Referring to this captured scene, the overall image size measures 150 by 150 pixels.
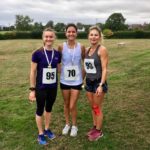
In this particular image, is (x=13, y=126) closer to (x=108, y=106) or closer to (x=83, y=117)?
(x=83, y=117)

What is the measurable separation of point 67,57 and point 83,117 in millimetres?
2026

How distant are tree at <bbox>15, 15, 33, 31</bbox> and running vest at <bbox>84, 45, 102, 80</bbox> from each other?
83620mm

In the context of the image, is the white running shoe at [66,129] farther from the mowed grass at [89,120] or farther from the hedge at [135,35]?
the hedge at [135,35]

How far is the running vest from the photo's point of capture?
550cm

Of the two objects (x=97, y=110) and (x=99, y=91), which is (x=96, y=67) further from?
(x=97, y=110)

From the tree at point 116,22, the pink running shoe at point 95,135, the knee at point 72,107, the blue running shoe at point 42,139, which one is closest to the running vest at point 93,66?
the knee at point 72,107

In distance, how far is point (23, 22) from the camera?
294 feet

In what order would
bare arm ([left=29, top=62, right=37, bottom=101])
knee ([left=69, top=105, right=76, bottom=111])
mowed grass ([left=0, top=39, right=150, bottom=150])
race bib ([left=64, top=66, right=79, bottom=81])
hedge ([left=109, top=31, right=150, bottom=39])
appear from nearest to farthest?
bare arm ([left=29, top=62, right=37, bottom=101]) < race bib ([left=64, top=66, right=79, bottom=81]) < mowed grass ([left=0, top=39, right=150, bottom=150]) < knee ([left=69, top=105, right=76, bottom=111]) < hedge ([left=109, top=31, right=150, bottom=39])

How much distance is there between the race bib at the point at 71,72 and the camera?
5.68 m

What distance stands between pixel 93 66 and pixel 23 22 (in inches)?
3393

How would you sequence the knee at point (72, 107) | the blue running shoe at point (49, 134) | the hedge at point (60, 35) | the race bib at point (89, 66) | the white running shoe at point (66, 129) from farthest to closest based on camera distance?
the hedge at point (60, 35)
the white running shoe at point (66, 129)
the blue running shoe at point (49, 134)
the knee at point (72, 107)
the race bib at point (89, 66)

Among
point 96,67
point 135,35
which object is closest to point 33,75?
point 96,67

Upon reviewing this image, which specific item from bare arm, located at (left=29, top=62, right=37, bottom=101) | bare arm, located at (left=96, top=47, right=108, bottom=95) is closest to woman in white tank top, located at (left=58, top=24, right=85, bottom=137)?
bare arm, located at (left=96, top=47, right=108, bottom=95)

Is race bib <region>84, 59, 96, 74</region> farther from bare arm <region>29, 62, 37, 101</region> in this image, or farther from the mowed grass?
the mowed grass
